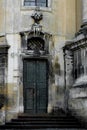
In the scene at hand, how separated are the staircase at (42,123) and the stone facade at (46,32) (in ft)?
2.19

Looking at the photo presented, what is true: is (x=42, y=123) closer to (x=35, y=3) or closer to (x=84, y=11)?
(x=84, y=11)

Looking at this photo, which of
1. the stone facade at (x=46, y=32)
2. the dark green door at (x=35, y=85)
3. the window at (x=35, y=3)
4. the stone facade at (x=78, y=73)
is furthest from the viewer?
the window at (x=35, y=3)

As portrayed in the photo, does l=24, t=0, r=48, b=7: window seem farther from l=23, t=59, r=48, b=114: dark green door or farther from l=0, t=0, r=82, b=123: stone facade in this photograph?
l=23, t=59, r=48, b=114: dark green door

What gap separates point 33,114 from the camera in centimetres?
2289

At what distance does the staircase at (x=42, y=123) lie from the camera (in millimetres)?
21422

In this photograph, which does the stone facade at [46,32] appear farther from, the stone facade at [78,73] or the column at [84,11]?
the column at [84,11]

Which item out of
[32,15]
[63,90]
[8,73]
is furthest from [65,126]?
[32,15]

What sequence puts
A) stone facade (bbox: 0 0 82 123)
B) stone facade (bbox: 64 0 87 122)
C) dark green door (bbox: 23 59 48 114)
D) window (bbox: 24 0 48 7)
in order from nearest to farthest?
stone facade (bbox: 64 0 87 122) < stone facade (bbox: 0 0 82 123) < dark green door (bbox: 23 59 48 114) < window (bbox: 24 0 48 7)

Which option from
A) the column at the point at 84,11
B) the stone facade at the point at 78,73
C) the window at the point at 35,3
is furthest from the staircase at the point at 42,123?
the window at the point at 35,3

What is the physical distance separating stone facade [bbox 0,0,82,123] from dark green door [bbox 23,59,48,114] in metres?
0.26

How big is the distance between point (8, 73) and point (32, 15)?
2.96 m

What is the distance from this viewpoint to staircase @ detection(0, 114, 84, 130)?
843 inches

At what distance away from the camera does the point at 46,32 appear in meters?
23.5

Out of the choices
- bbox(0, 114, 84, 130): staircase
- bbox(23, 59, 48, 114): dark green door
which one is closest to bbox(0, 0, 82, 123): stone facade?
bbox(23, 59, 48, 114): dark green door
